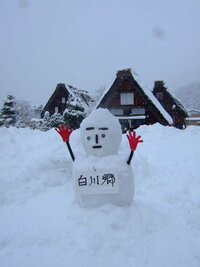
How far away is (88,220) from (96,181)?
0.50 meters

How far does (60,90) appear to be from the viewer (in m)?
20.7

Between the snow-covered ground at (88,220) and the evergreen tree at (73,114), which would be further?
the evergreen tree at (73,114)

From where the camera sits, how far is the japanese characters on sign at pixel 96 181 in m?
3.14

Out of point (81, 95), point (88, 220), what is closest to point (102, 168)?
point (88, 220)

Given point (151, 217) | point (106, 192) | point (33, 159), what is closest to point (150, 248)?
point (151, 217)

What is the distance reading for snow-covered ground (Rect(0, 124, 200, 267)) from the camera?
96.4 inches

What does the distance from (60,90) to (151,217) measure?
18.6 metres

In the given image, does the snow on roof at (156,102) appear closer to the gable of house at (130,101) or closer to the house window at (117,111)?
the gable of house at (130,101)

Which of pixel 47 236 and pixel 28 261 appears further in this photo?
pixel 47 236

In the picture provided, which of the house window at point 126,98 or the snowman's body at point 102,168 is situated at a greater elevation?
the house window at point 126,98

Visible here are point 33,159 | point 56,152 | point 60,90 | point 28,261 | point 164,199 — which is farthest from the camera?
point 60,90

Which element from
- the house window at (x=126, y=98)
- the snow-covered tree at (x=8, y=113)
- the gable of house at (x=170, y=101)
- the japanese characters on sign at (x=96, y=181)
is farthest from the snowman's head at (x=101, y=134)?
the snow-covered tree at (x=8, y=113)

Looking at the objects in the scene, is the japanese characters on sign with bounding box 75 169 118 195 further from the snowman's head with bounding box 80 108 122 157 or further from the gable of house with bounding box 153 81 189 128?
the gable of house with bounding box 153 81 189 128

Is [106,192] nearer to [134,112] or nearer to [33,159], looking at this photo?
[33,159]
